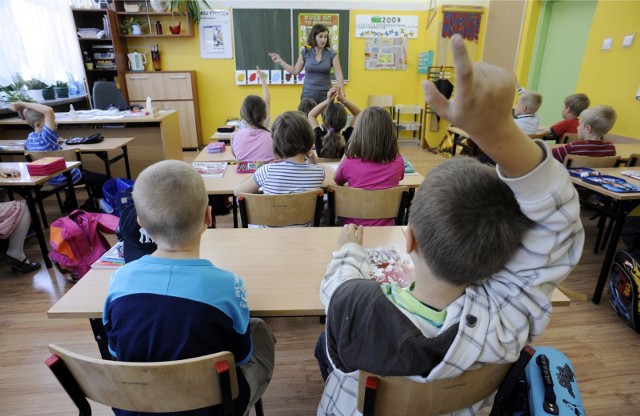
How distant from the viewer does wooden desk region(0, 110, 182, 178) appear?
13.4ft

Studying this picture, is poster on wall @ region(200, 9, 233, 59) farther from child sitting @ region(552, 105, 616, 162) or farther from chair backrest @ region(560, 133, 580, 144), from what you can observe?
child sitting @ region(552, 105, 616, 162)

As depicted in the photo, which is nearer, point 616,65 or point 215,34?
point 616,65

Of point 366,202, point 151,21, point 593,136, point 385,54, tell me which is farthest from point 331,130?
point 151,21

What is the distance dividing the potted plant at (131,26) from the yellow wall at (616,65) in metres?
6.20

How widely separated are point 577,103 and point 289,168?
353cm

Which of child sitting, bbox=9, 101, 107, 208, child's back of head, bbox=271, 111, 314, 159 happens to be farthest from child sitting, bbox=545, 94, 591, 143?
child sitting, bbox=9, 101, 107, 208

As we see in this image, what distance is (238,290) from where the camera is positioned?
92cm

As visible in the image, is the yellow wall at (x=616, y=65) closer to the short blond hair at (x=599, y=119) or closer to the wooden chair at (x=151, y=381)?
the short blond hair at (x=599, y=119)

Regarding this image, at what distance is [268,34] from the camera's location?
6105 mm

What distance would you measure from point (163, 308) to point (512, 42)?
254 inches

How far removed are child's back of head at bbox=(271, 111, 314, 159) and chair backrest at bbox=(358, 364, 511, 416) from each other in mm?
1349

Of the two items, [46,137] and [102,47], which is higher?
[102,47]

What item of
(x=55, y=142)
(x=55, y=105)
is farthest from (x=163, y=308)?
(x=55, y=105)

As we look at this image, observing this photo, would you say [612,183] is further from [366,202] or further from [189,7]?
[189,7]
